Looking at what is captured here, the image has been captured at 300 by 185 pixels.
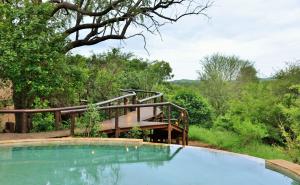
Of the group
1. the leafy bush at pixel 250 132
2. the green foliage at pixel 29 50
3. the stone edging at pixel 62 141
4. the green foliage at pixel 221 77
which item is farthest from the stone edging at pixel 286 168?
the green foliage at pixel 221 77

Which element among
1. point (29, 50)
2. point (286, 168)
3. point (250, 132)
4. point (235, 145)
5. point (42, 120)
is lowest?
point (235, 145)

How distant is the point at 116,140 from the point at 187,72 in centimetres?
2041

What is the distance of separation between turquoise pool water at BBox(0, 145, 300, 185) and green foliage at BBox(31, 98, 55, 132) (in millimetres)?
2755

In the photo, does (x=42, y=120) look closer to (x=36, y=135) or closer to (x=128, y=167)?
(x=36, y=135)

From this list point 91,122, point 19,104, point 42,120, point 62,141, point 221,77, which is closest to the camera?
point 62,141

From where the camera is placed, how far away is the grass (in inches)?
420

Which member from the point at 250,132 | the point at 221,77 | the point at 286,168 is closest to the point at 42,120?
the point at 250,132

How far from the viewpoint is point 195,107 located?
59.4ft

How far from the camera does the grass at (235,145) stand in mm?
10664

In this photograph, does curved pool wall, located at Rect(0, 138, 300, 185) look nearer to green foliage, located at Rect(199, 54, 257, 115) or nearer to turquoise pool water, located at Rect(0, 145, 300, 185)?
turquoise pool water, located at Rect(0, 145, 300, 185)

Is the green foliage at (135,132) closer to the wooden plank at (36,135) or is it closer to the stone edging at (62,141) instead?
the wooden plank at (36,135)

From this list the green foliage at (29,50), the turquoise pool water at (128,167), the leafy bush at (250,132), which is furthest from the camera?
the leafy bush at (250,132)

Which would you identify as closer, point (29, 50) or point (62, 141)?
point (62, 141)

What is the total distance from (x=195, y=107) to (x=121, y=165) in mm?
12227
